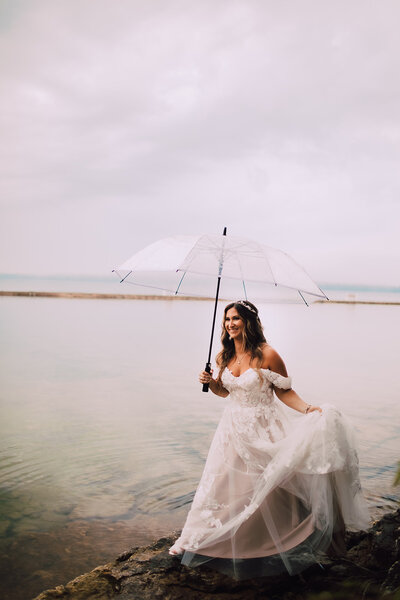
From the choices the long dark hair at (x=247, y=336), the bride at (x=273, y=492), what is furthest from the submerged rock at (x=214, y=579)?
the long dark hair at (x=247, y=336)

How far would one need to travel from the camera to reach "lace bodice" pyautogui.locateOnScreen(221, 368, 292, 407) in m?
3.92

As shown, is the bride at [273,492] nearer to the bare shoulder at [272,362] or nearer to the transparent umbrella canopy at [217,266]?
the bare shoulder at [272,362]

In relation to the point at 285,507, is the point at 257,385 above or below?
above

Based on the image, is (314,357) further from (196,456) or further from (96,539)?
(96,539)

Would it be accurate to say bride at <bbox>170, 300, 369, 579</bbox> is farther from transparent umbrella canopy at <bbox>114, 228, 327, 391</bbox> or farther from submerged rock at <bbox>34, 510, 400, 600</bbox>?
transparent umbrella canopy at <bbox>114, 228, 327, 391</bbox>

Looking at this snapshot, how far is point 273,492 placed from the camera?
3.64 metres

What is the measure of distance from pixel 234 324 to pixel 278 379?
0.59 m

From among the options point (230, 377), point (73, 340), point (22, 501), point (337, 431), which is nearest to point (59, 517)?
point (22, 501)

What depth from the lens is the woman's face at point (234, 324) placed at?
4.18 meters

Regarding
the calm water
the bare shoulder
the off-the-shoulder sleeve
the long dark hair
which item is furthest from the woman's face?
the calm water

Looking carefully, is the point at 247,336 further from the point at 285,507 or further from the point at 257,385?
the point at 285,507

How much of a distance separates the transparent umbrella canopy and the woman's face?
0.16 meters

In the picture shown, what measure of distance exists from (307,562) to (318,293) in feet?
6.99

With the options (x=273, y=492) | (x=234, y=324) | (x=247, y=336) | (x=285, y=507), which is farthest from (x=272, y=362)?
(x=285, y=507)
